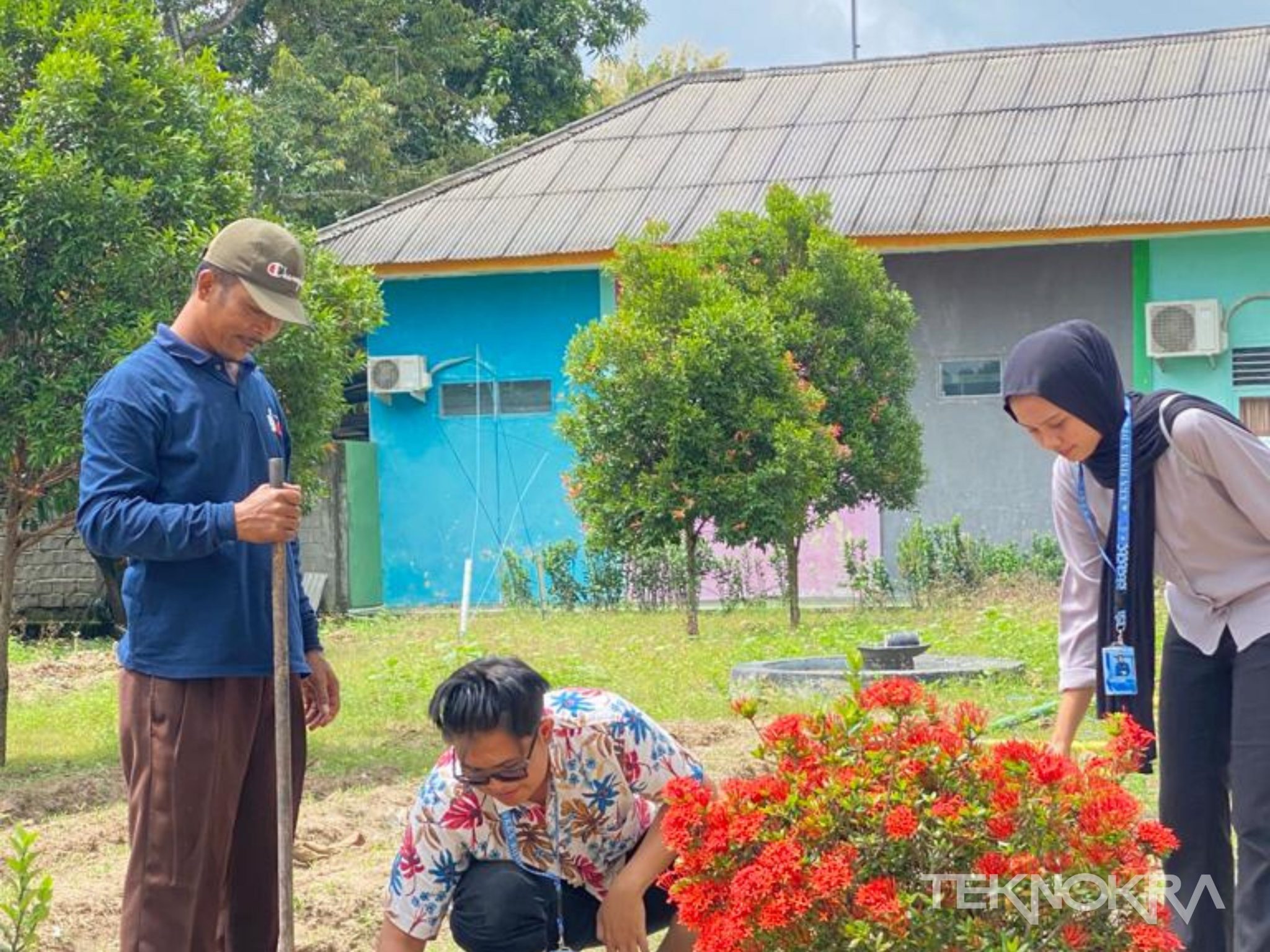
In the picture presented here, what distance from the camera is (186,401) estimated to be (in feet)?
14.3

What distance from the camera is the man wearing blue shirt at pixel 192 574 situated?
14.0 feet

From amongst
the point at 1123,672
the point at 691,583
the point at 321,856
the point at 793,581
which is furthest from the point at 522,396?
the point at 1123,672

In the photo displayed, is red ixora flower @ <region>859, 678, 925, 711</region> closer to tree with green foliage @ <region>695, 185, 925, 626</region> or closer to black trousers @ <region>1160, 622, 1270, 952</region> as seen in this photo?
black trousers @ <region>1160, 622, 1270, 952</region>

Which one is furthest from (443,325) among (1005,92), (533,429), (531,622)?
(1005,92)

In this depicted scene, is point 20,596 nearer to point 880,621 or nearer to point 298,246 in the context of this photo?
point 880,621

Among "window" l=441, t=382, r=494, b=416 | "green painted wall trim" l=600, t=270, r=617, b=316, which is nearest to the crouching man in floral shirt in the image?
"green painted wall trim" l=600, t=270, r=617, b=316

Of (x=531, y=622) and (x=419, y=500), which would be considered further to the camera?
(x=419, y=500)

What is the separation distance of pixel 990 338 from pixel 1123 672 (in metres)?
14.7

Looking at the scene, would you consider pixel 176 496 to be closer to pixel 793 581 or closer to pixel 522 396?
pixel 793 581

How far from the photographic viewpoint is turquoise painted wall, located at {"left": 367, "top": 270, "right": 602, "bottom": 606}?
19953 millimetres

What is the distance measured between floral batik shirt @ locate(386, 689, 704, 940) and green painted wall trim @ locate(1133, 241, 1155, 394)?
1468 centimetres

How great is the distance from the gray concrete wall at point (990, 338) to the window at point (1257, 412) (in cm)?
107

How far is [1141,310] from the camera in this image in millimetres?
18297

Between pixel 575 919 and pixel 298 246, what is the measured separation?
5.37ft
